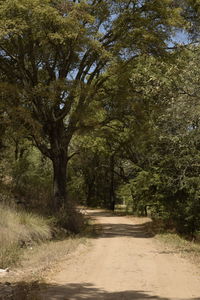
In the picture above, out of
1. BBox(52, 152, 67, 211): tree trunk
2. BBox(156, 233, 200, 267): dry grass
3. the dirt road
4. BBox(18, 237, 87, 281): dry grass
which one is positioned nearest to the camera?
the dirt road

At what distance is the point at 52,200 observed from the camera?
2153cm

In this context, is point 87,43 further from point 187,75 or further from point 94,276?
point 94,276

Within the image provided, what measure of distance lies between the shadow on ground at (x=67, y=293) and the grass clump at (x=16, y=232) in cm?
253

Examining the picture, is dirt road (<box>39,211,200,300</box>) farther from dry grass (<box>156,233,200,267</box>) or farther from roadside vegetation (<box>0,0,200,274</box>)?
roadside vegetation (<box>0,0,200,274</box>)

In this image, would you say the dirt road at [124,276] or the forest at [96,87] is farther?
the forest at [96,87]

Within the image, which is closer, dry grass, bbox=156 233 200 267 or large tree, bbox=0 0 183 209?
dry grass, bbox=156 233 200 267

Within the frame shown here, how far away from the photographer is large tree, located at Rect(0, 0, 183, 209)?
55.7 feet

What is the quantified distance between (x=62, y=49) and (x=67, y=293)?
14.2m

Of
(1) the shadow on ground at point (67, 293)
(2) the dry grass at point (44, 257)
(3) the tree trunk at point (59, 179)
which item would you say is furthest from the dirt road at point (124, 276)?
(3) the tree trunk at point (59, 179)

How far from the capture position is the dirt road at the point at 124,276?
7953mm

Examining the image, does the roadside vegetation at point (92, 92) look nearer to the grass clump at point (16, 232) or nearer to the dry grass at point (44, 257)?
the grass clump at point (16, 232)

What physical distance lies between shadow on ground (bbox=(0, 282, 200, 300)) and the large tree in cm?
951

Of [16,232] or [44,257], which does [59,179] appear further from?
[44,257]

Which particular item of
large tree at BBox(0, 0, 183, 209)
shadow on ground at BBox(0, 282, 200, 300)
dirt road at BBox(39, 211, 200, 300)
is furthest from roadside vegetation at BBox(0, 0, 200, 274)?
shadow on ground at BBox(0, 282, 200, 300)
